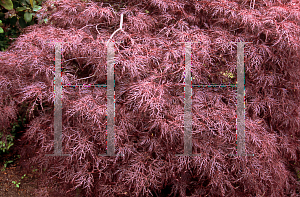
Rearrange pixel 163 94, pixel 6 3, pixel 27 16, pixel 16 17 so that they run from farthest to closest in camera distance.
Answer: pixel 16 17 → pixel 27 16 → pixel 6 3 → pixel 163 94

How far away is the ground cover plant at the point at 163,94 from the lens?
2156 mm

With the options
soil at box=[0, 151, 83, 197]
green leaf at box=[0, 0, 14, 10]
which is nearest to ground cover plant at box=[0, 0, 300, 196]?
soil at box=[0, 151, 83, 197]

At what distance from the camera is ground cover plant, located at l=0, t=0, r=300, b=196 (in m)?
2.16

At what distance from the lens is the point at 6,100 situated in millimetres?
2594

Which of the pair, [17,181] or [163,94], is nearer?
[163,94]

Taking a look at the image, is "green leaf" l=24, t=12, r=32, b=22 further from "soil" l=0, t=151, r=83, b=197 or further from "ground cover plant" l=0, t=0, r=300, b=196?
"soil" l=0, t=151, r=83, b=197

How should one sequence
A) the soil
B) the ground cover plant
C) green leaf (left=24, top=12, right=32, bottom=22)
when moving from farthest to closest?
green leaf (left=24, top=12, right=32, bottom=22) < the soil < the ground cover plant

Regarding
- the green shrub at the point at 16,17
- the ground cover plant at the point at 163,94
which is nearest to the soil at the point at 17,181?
the ground cover plant at the point at 163,94

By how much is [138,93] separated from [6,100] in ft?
4.72

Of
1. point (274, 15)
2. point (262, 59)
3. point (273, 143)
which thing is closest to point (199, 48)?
point (262, 59)

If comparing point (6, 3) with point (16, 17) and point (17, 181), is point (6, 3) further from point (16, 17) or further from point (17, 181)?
point (17, 181)

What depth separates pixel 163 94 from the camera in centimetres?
207

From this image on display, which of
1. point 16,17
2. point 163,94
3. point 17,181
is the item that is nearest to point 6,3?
point 16,17

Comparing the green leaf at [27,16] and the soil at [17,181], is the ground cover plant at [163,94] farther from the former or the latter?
the green leaf at [27,16]
